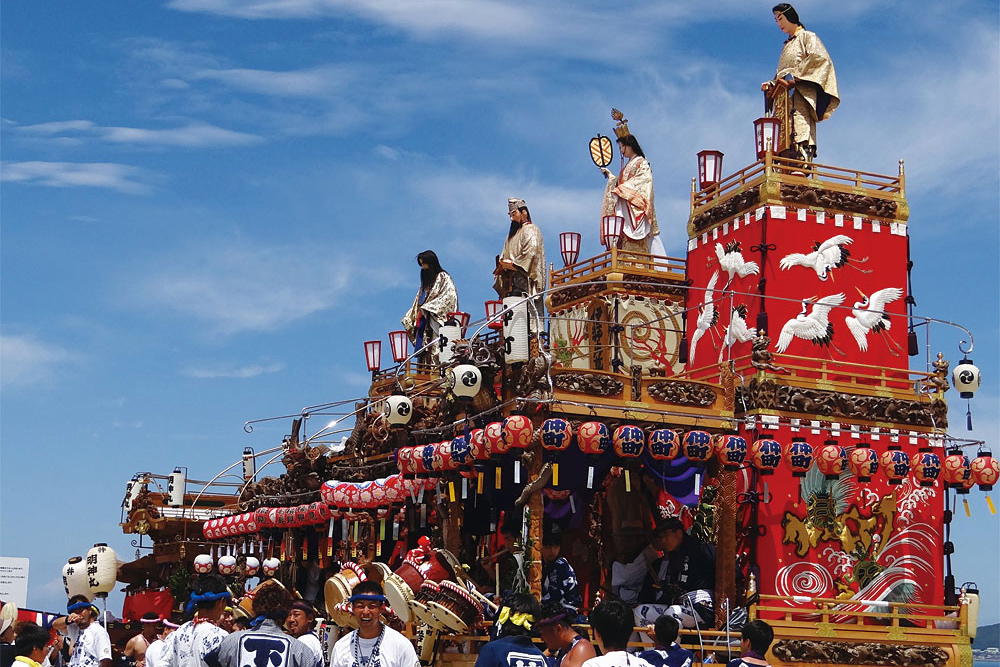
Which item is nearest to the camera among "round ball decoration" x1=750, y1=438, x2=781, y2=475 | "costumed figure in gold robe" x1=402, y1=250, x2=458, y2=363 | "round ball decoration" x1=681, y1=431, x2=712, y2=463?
"round ball decoration" x1=681, y1=431, x2=712, y2=463

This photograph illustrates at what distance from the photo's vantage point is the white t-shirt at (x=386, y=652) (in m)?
10.1

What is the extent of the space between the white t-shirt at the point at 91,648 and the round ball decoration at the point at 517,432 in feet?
24.8

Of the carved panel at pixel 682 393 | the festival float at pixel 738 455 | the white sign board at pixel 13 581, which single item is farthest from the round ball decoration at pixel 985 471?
the white sign board at pixel 13 581

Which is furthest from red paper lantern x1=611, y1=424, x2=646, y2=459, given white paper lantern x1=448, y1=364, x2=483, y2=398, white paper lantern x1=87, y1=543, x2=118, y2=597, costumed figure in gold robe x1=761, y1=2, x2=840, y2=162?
white paper lantern x1=87, y1=543, x2=118, y2=597

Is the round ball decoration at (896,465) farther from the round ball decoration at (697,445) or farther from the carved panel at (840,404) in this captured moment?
the round ball decoration at (697,445)

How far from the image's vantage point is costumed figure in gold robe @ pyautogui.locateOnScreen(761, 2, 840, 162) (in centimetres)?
2597

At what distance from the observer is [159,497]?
3544 centimetres

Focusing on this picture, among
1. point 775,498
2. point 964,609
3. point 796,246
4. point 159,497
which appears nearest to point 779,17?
point 796,246

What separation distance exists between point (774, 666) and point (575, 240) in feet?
39.4

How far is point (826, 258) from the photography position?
2425 centimetres

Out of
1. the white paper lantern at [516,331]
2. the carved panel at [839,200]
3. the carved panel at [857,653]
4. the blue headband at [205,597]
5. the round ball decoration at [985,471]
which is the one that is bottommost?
the carved panel at [857,653]

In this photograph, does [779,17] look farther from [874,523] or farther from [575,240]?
[874,523]

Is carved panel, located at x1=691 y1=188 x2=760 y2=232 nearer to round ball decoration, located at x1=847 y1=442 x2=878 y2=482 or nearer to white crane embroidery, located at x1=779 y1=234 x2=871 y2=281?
white crane embroidery, located at x1=779 y1=234 x2=871 y2=281

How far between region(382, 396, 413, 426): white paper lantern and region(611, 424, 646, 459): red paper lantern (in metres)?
5.96
